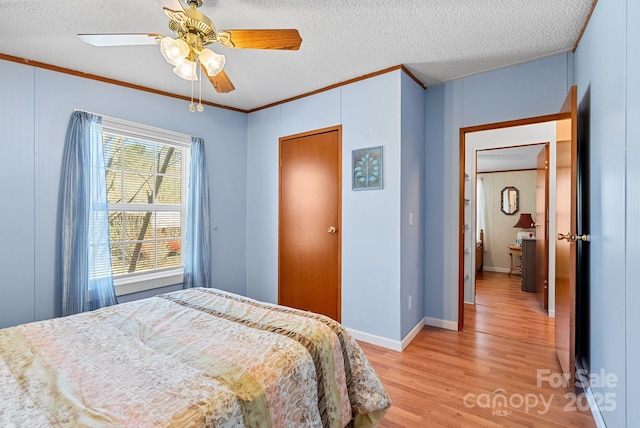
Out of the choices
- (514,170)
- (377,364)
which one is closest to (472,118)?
(377,364)

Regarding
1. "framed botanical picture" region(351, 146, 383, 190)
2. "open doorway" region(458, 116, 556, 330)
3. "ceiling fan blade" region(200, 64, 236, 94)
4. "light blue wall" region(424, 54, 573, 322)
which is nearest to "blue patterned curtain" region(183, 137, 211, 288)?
"ceiling fan blade" region(200, 64, 236, 94)

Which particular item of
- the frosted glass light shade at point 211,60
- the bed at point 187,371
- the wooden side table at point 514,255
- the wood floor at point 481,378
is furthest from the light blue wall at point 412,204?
the wooden side table at point 514,255

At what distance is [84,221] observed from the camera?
2697 millimetres

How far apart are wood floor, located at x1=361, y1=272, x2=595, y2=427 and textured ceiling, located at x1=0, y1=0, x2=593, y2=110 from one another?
98.6 inches

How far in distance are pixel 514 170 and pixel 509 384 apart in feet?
18.5

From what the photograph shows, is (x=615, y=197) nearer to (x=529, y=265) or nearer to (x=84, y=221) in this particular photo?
(x=84, y=221)

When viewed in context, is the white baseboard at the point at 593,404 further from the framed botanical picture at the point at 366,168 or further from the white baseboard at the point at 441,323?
the framed botanical picture at the point at 366,168

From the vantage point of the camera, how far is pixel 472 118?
9.91 feet

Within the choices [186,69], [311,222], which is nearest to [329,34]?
[186,69]

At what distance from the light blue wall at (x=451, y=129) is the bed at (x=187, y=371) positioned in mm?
1855

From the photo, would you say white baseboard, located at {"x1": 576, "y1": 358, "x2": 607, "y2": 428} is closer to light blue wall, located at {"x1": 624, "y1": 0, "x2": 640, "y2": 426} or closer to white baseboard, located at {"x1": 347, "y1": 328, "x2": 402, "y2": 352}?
light blue wall, located at {"x1": 624, "y1": 0, "x2": 640, "y2": 426}

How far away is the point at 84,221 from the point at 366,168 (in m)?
2.56

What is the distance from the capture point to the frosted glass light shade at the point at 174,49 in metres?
1.57

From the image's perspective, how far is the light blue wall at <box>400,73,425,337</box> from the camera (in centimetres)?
280
